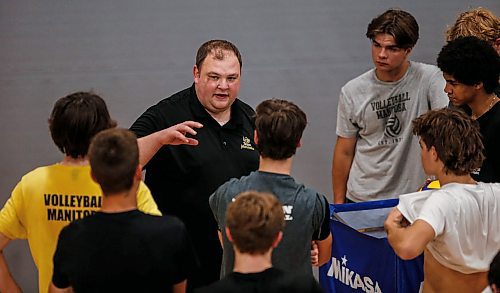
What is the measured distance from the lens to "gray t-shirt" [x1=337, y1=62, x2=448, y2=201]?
4.06 metres

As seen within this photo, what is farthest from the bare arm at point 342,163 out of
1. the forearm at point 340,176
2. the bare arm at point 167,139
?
the bare arm at point 167,139

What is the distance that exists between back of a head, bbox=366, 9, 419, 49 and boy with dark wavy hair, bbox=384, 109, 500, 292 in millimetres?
995

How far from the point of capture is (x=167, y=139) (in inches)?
126

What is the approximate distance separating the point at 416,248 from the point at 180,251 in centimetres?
88

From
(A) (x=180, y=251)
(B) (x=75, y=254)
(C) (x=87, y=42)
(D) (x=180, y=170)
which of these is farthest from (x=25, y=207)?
(C) (x=87, y=42)

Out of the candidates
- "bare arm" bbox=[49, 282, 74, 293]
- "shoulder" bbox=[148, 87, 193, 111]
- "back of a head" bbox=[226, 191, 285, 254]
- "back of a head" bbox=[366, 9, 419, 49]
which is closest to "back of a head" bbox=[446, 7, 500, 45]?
"back of a head" bbox=[366, 9, 419, 49]

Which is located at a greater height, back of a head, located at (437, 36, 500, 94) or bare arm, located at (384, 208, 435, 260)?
back of a head, located at (437, 36, 500, 94)

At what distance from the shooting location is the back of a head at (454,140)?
297cm

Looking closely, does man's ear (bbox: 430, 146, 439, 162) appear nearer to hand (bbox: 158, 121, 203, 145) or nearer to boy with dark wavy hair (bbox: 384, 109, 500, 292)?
boy with dark wavy hair (bbox: 384, 109, 500, 292)

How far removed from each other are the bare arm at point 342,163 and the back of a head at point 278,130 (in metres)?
1.56

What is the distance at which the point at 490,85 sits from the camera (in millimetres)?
3400

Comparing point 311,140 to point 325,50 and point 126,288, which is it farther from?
point 126,288

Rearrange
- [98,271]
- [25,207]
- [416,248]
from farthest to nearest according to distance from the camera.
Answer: [416,248]
[25,207]
[98,271]

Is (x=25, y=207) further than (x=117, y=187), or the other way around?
(x=25, y=207)
